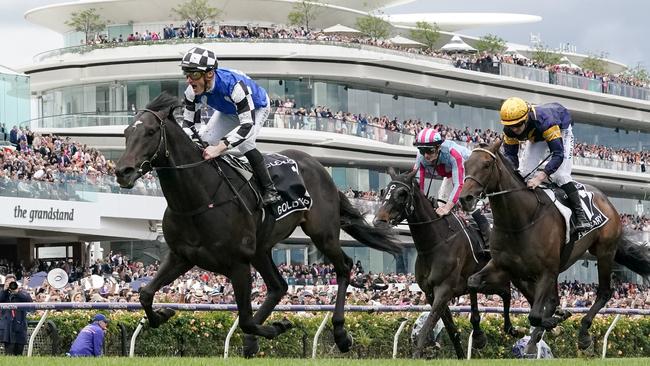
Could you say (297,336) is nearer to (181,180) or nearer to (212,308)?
(212,308)

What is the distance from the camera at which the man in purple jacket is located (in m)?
11.6

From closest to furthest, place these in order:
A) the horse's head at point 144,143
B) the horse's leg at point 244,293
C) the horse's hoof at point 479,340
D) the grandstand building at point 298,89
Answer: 1. the horse's head at point 144,143
2. the horse's leg at point 244,293
3. the horse's hoof at point 479,340
4. the grandstand building at point 298,89

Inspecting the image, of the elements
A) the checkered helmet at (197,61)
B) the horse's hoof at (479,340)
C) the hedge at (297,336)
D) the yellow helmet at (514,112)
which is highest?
the checkered helmet at (197,61)

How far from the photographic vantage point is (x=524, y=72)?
47.5 meters

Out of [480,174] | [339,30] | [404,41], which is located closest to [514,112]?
[480,174]

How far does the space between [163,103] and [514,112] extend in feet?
9.93

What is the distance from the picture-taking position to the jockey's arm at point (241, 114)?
29.4 feet

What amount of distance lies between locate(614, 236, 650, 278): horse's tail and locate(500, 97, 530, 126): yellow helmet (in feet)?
7.54

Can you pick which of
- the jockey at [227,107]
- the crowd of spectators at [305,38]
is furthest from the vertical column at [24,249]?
the jockey at [227,107]

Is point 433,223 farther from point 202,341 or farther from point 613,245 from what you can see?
point 202,341

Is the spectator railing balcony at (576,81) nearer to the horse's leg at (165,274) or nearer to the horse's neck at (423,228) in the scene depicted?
the horse's neck at (423,228)

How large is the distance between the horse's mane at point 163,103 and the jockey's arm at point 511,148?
10.3 ft

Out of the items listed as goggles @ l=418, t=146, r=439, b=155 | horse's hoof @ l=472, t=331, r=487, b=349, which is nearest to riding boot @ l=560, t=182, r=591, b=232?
goggles @ l=418, t=146, r=439, b=155

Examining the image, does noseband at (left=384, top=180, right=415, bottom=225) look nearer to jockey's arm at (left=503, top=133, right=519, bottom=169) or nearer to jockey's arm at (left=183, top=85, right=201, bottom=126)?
jockey's arm at (left=503, top=133, right=519, bottom=169)
